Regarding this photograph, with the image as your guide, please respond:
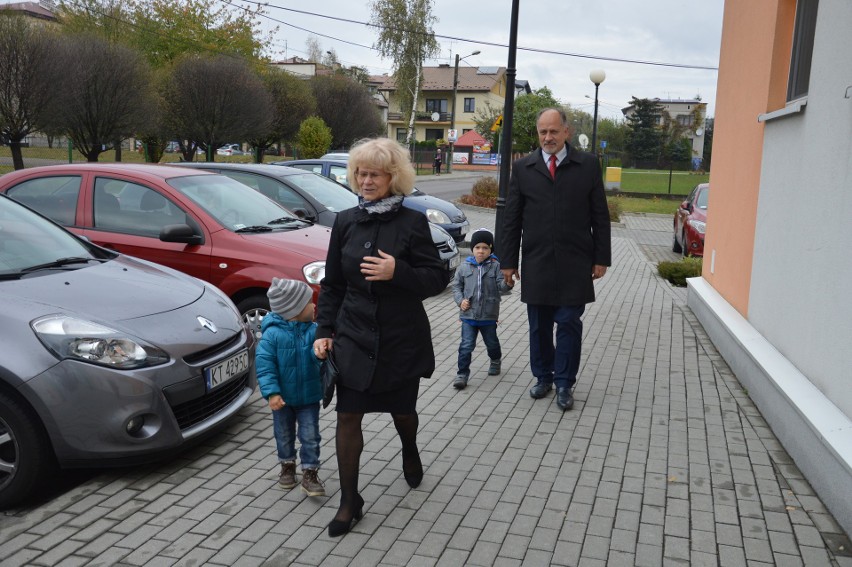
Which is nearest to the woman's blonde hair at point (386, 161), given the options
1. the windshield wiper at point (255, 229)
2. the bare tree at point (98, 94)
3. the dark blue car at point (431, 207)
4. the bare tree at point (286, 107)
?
the windshield wiper at point (255, 229)

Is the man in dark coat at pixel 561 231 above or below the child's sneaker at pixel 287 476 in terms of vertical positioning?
above

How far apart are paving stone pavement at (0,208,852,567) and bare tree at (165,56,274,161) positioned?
2447 centimetres

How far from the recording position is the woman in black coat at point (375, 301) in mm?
3535

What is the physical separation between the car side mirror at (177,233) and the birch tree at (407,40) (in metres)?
47.9

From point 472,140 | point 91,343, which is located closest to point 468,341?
point 91,343

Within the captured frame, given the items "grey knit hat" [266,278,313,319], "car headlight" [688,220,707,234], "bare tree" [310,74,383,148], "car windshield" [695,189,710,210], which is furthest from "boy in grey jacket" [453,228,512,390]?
"bare tree" [310,74,383,148]

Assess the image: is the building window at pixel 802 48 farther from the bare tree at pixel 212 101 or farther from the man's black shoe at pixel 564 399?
the bare tree at pixel 212 101

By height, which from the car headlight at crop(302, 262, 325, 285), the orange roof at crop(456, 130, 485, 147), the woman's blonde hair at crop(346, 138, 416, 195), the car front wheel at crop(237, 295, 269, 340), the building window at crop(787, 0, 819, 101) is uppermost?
the orange roof at crop(456, 130, 485, 147)

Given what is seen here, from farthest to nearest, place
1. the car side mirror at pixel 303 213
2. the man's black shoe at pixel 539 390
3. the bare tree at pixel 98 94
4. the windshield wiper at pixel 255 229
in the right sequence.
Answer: the bare tree at pixel 98 94, the car side mirror at pixel 303 213, the windshield wiper at pixel 255 229, the man's black shoe at pixel 539 390

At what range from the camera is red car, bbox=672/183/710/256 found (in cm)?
1476

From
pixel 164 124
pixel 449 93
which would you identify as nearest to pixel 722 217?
pixel 164 124

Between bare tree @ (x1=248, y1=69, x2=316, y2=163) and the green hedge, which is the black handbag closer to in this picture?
the green hedge

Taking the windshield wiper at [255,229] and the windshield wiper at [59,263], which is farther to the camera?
the windshield wiper at [255,229]

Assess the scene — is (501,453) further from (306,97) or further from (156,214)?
(306,97)
